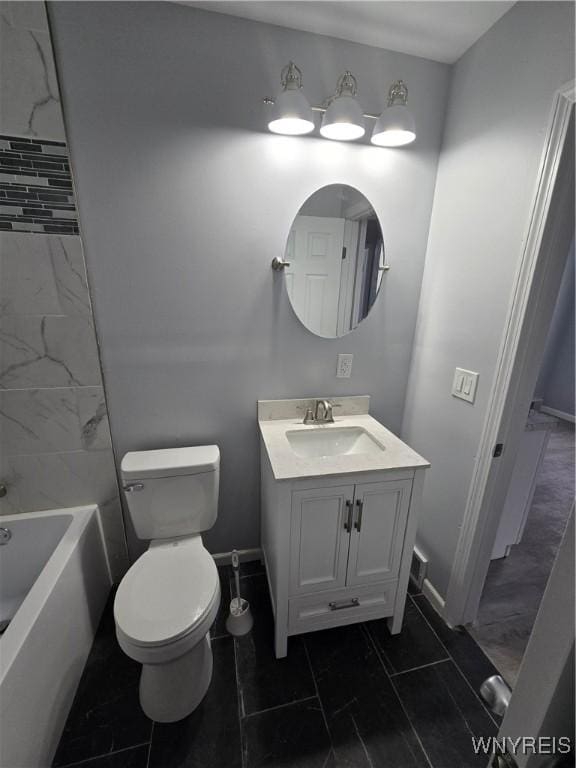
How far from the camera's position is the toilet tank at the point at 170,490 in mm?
1344

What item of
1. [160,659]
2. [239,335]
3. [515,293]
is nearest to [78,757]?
[160,659]

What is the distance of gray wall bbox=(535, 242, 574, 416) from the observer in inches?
154

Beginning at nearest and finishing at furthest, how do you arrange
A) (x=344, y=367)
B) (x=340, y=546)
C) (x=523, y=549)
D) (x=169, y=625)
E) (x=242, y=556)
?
(x=169, y=625), (x=340, y=546), (x=344, y=367), (x=242, y=556), (x=523, y=549)

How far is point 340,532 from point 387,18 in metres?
1.93

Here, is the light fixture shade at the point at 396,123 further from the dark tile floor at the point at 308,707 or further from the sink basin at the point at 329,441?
the dark tile floor at the point at 308,707

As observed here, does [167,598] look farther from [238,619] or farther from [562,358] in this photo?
[562,358]

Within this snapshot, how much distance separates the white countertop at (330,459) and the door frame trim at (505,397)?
0.29 m

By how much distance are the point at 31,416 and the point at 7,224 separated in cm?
74

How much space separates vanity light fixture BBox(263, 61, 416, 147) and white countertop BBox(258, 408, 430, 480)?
4.03 feet

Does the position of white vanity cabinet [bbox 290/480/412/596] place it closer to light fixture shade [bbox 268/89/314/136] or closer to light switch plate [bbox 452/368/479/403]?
light switch plate [bbox 452/368/479/403]

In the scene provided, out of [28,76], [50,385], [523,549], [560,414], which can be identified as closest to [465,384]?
[523,549]

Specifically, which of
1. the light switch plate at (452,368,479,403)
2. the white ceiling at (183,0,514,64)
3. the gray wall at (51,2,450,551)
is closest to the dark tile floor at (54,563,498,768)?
the gray wall at (51,2,450,551)

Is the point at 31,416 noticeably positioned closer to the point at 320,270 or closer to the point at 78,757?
the point at 78,757

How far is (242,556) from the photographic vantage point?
179cm
